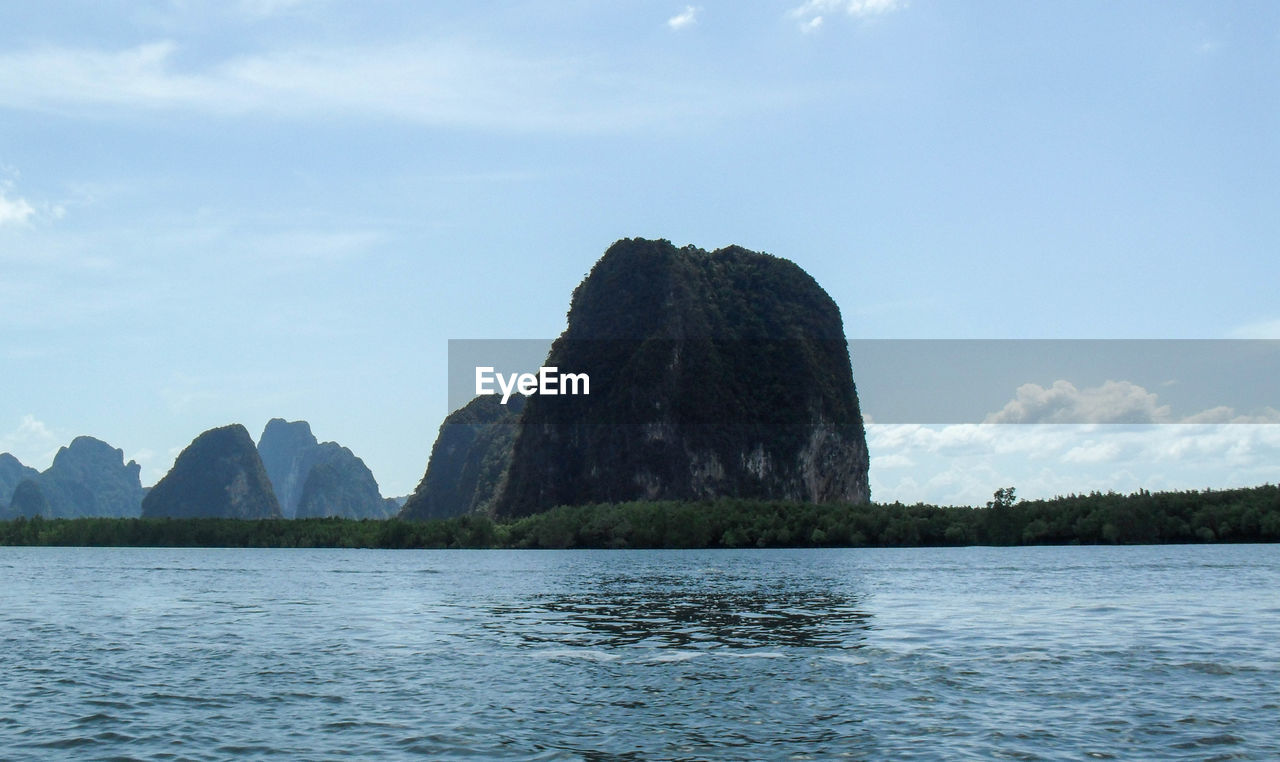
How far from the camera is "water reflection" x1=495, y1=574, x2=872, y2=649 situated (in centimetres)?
3294

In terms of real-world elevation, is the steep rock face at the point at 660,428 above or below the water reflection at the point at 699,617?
above

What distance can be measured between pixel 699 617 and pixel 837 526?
313 ft

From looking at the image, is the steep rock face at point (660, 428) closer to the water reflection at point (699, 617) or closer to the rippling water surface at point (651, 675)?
the water reflection at point (699, 617)

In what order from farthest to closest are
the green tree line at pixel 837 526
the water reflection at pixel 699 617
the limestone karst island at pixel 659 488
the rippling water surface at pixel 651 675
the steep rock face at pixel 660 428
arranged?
the steep rock face at pixel 660 428 → the limestone karst island at pixel 659 488 → the green tree line at pixel 837 526 → the water reflection at pixel 699 617 → the rippling water surface at pixel 651 675

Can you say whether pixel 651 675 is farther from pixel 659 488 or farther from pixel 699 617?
pixel 659 488

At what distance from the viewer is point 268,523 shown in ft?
527

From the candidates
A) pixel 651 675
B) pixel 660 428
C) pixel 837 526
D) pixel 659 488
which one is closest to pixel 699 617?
pixel 651 675

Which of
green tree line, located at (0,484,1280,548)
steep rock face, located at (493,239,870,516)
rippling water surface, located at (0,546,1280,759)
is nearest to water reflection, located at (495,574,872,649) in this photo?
rippling water surface, located at (0,546,1280,759)

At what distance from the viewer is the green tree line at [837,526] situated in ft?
408

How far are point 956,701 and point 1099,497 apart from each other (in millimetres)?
119403

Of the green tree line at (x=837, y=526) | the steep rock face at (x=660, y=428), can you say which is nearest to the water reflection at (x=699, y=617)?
the green tree line at (x=837, y=526)

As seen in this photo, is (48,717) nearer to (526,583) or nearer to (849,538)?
(526,583)

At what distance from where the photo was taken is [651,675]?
25688 millimetres

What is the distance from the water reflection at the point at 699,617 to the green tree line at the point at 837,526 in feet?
242
